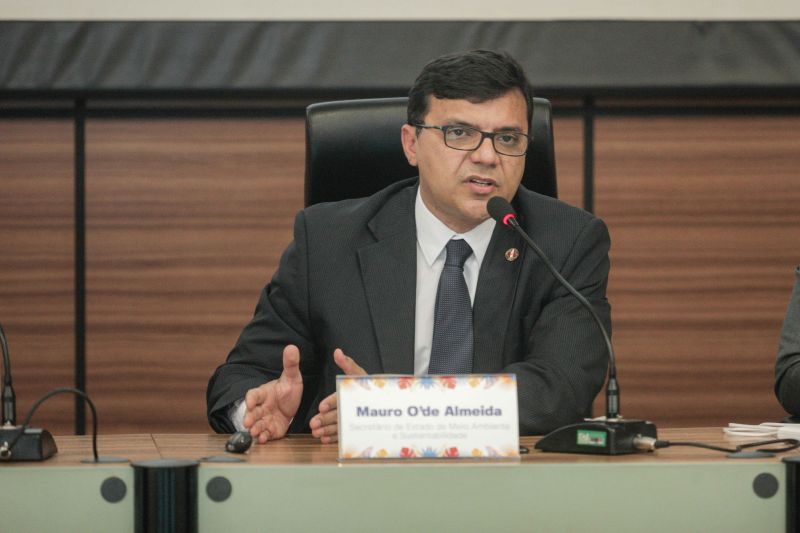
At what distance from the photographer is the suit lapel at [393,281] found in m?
1.92

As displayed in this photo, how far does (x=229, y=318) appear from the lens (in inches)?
141

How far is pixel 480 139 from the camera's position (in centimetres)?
200

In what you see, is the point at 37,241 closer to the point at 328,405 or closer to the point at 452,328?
the point at 452,328

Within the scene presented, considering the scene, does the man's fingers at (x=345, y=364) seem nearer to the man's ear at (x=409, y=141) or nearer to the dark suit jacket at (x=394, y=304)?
the dark suit jacket at (x=394, y=304)

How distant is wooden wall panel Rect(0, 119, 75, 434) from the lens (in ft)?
11.7

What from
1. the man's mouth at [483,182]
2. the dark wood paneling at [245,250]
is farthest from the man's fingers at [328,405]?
the dark wood paneling at [245,250]

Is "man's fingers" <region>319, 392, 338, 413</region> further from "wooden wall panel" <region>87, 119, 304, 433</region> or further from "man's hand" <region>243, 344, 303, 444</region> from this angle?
"wooden wall panel" <region>87, 119, 304, 433</region>

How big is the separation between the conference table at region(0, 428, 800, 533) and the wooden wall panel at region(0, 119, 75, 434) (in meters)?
2.50

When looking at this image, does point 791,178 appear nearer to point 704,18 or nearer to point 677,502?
point 704,18

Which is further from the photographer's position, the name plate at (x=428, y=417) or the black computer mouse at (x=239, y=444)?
the black computer mouse at (x=239, y=444)

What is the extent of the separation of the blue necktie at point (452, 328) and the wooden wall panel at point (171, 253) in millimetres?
1715

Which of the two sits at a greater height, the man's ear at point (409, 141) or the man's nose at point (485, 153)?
the man's ear at point (409, 141)

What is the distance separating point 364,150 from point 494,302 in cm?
48

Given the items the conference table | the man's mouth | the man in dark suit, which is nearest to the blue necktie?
the man in dark suit
